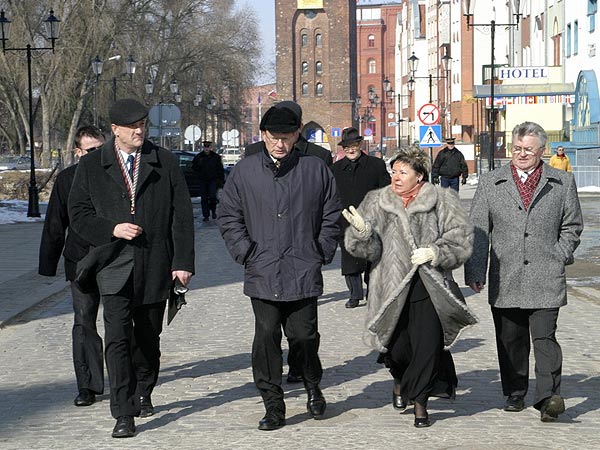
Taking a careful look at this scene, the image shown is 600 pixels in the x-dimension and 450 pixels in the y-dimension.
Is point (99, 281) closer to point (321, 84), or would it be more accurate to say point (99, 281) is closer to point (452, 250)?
point (452, 250)

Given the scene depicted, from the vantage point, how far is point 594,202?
37.2 m

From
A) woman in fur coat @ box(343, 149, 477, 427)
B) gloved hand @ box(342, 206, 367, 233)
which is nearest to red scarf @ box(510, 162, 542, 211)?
woman in fur coat @ box(343, 149, 477, 427)

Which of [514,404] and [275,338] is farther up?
[275,338]

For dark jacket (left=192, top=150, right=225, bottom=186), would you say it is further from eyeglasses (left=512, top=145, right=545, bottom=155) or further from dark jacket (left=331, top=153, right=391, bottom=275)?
eyeglasses (left=512, top=145, right=545, bottom=155)

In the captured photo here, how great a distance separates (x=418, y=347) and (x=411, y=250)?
21.6 inches

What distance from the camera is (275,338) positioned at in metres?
7.72

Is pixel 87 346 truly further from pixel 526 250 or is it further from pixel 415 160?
pixel 526 250

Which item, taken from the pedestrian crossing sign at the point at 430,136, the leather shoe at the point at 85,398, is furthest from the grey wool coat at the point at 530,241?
the pedestrian crossing sign at the point at 430,136

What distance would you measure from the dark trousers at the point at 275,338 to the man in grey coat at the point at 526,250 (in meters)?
0.97

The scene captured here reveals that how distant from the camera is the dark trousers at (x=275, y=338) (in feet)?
25.1

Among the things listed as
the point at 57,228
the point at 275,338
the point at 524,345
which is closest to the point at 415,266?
the point at 275,338

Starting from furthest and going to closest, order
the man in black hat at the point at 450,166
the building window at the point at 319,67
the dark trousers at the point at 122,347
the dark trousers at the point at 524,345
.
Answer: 1. the building window at the point at 319,67
2. the man in black hat at the point at 450,166
3. the dark trousers at the point at 524,345
4. the dark trousers at the point at 122,347

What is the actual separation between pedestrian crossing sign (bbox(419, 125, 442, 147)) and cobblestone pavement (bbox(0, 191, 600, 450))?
20.2 metres

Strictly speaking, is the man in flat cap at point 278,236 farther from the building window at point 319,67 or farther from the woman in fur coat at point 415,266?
the building window at point 319,67
